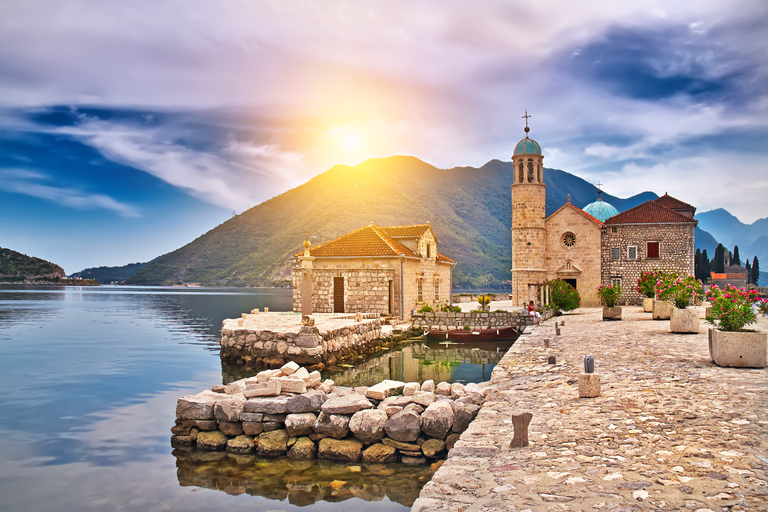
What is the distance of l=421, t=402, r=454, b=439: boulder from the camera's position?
9023mm

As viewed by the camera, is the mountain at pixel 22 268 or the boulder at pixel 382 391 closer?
the boulder at pixel 382 391

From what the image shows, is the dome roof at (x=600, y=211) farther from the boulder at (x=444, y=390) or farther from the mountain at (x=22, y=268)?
the mountain at (x=22, y=268)

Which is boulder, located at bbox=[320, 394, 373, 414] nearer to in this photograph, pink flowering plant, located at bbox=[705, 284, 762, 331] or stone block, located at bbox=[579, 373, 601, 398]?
stone block, located at bbox=[579, 373, 601, 398]

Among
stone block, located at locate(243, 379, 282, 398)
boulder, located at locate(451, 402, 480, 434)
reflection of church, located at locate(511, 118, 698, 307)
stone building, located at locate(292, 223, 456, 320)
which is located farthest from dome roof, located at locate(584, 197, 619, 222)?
stone block, located at locate(243, 379, 282, 398)

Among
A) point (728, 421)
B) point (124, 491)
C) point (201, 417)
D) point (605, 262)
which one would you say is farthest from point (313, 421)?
point (605, 262)

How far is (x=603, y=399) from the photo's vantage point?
7.96 metres

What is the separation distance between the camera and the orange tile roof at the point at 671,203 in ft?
135

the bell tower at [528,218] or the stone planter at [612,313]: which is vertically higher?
the bell tower at [528,218]

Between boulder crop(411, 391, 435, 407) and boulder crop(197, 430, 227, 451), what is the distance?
3836 millimetres

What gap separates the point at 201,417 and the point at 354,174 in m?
143

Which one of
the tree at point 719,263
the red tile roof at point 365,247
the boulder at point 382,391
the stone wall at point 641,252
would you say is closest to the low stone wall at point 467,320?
the red tile roof at point 365,247

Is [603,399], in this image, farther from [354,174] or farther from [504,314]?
[354,174]

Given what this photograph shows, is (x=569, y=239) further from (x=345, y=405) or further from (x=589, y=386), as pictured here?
(x=345, y=405)

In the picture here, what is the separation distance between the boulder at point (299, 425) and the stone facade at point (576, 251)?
1254 inches
